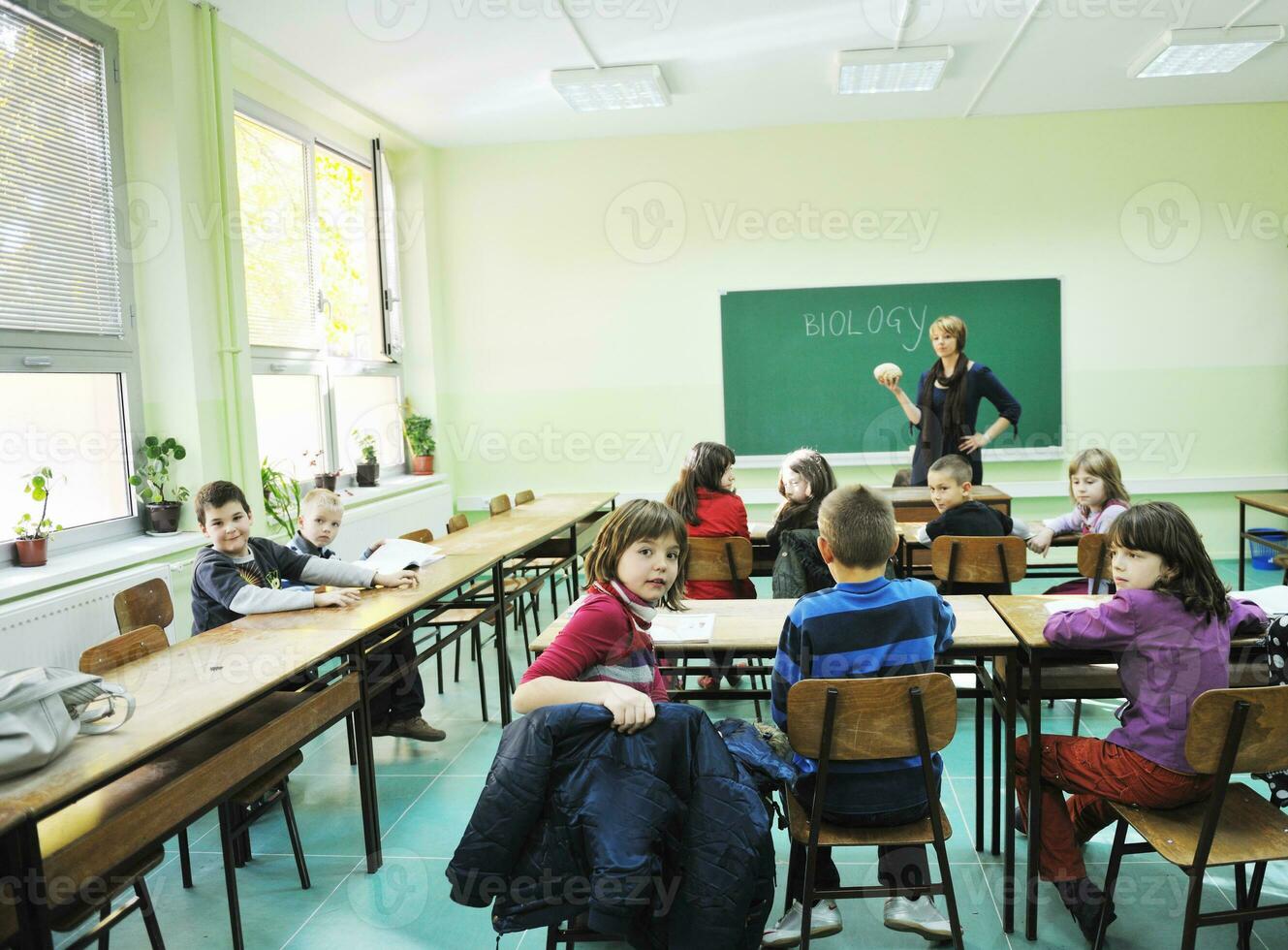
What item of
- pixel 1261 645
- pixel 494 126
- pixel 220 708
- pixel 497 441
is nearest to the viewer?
pixel 220 708

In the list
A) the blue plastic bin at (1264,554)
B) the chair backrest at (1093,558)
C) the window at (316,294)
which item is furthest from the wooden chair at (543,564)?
the blue plastic bin at (1264,554)

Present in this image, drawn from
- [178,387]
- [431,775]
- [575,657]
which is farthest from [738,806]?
[178,387]

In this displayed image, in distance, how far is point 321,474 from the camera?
5410 mm

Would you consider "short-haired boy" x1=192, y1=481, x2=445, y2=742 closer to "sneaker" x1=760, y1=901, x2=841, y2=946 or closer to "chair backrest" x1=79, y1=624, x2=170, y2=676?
"chair backrest" x1=79, y1=624, x2=170, y2=676

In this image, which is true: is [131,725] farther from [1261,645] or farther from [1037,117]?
[1037,117]

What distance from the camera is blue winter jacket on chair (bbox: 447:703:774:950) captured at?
4.87 ft

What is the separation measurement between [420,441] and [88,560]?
10.5 ft

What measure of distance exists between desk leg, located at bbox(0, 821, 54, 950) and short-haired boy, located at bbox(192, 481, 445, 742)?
4.08 ft

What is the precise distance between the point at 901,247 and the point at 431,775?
4765 millimetres

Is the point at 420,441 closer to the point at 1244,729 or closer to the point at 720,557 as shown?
the point at 720,557

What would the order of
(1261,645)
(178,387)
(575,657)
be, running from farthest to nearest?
(178,387), (1261,645), (575,657)

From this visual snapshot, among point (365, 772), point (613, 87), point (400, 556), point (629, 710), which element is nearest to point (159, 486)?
point (400, 556)

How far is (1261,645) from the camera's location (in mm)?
A: 2094

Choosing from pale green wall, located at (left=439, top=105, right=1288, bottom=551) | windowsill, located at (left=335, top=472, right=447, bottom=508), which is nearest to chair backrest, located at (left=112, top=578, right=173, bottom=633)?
windowsill, located at (left=335, top=472, right=447, bottom=508)
